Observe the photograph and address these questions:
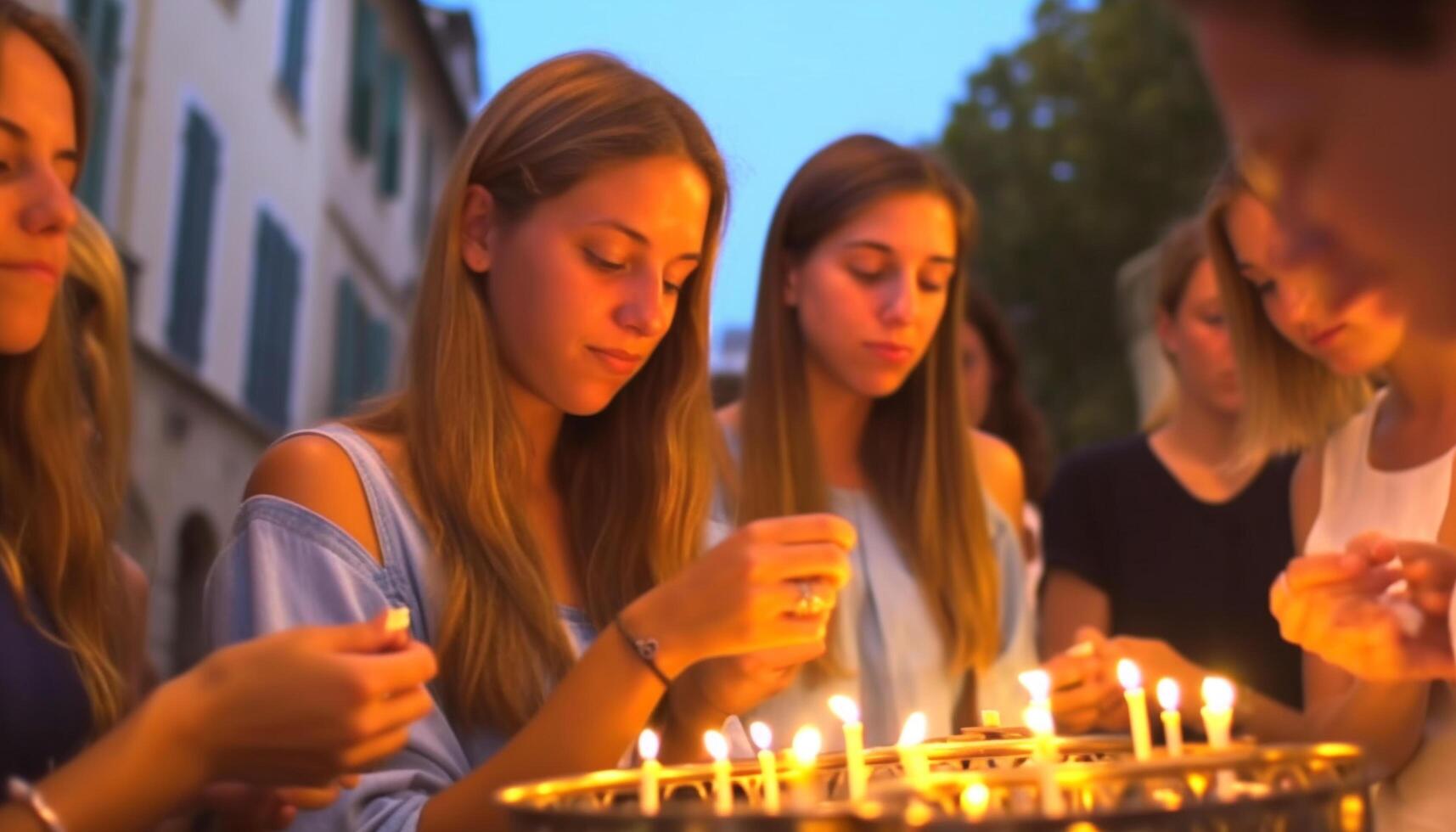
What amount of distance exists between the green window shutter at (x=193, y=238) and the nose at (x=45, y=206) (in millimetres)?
9720

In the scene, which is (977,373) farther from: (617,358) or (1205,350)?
(617,358)

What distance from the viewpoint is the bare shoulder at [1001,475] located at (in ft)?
13.3

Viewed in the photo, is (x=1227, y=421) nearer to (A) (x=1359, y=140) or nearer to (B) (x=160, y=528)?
(A) (x=1359, y=140)

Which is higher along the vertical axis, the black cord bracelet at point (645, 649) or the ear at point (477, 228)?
the ear at point (477, 228)

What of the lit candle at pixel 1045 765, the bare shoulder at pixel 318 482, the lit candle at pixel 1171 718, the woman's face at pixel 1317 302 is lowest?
the lit candle at pixel 1171 718

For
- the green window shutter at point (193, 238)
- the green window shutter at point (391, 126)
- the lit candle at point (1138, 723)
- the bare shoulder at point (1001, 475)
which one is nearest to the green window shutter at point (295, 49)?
the green window shutter at point (193, 238)

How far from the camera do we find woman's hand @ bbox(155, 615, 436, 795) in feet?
3.97

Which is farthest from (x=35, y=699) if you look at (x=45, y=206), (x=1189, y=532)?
(x=1189, y=532)

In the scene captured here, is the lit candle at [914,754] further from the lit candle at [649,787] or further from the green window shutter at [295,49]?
the green window shutter at [295,49]

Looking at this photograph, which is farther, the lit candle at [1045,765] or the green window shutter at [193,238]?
the green window shutter at [193,238]

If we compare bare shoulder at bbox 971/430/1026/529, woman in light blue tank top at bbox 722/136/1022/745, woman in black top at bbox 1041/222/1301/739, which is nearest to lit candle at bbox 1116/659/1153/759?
woman in light blue tank top at bbox 722/136/1022/745

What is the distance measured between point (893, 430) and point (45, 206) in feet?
7.37

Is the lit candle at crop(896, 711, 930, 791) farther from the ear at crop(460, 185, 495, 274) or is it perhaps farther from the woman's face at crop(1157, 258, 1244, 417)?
the woman's face at crop(1157, 258, 1244, 417)

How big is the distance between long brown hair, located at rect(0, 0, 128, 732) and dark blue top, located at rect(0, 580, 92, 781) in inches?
0.7
